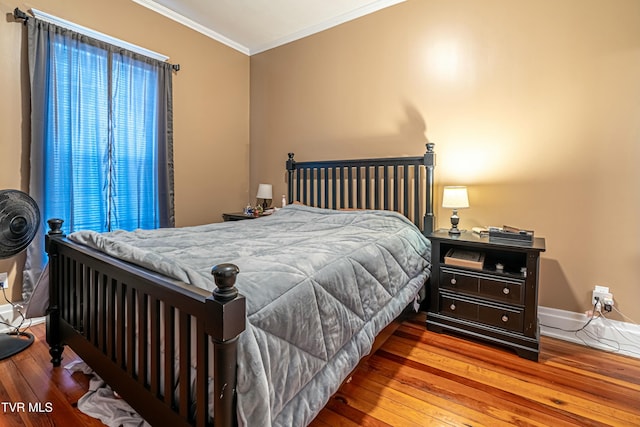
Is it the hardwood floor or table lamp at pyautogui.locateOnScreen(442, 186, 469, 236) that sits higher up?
table lamp at pyautogui.locateOnScreen(442, 186, 469, 236)

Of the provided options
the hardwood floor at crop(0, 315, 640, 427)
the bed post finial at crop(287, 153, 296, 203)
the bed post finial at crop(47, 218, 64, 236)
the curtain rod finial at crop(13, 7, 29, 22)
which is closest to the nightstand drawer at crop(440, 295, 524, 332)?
the hardwood floor at crop(0, 315, 640, 427)

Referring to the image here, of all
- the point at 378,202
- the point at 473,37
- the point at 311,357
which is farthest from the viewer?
the point at 378,202

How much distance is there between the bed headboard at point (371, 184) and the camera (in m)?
2.79

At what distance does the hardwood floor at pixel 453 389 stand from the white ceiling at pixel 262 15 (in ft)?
10.1

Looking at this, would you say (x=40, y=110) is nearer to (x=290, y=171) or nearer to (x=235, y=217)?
(x=235, y=217)

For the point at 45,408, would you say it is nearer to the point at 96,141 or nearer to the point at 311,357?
the point at 311,357

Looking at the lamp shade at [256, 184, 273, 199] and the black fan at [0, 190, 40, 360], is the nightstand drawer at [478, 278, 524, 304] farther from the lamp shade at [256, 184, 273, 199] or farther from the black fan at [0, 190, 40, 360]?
the black fan at [0, 190, 40, 360]

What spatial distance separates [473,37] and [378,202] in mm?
1593

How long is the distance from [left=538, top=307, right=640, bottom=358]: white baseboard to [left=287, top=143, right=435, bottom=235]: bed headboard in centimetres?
108

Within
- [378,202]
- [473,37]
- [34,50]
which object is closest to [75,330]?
[34,50]

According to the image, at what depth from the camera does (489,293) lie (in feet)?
7.09

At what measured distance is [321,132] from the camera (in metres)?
3.54

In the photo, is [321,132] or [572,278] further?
[321,132]

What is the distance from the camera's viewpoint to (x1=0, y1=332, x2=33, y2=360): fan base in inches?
75.9
